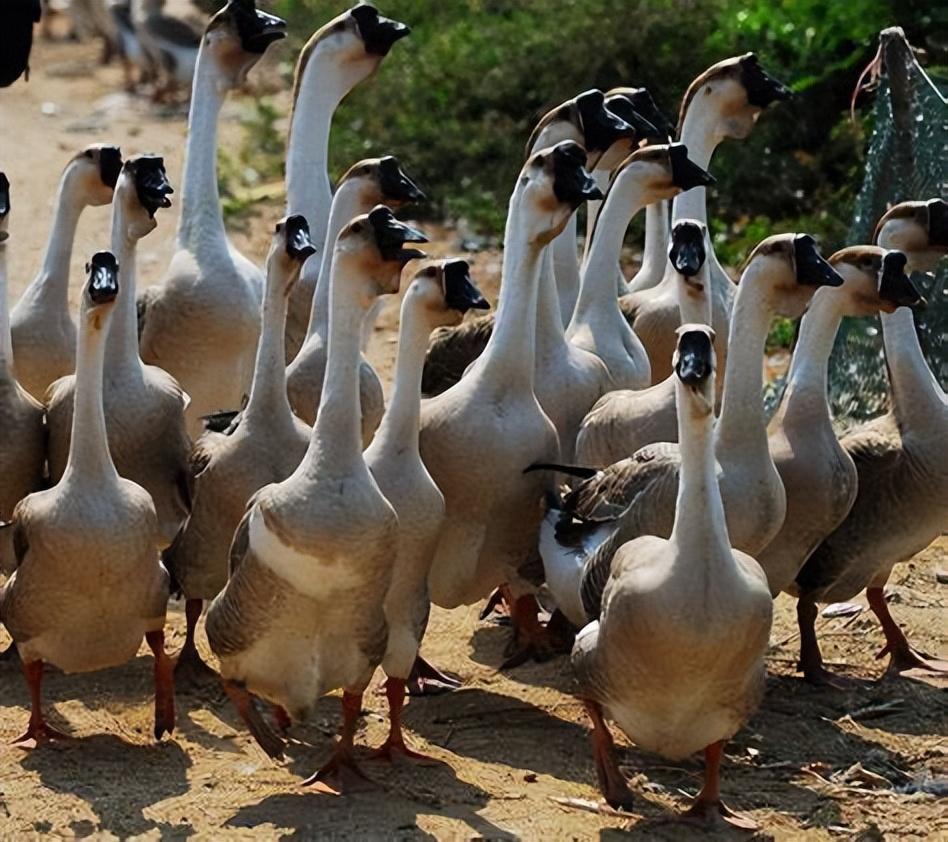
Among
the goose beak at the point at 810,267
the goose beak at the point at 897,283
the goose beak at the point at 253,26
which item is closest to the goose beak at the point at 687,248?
the goose beak at the point at 810,267

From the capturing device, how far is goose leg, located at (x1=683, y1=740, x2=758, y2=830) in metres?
6.57

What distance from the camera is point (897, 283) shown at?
7711mm

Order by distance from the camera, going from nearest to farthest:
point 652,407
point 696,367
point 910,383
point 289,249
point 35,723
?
point 696,367 < point 35,723 < point 289,249 < point 652,407 < point 910,383

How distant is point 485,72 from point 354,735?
996cm

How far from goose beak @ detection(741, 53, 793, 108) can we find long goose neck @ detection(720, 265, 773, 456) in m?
2.43

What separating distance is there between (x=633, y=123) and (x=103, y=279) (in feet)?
11.3

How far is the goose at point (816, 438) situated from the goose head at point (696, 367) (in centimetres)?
139

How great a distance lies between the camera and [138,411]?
7.98 metres

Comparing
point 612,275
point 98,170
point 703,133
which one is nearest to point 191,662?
point 98,170

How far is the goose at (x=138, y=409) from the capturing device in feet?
25.9

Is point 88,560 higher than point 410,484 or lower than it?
lower

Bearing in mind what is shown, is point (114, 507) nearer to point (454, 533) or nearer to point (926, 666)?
point (454, 533)

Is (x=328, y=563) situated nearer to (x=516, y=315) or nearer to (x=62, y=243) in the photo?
(x=516, y=315)

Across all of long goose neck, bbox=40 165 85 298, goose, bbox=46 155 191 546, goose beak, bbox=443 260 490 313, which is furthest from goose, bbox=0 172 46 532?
goose beak, bbox=443 260 490 313
